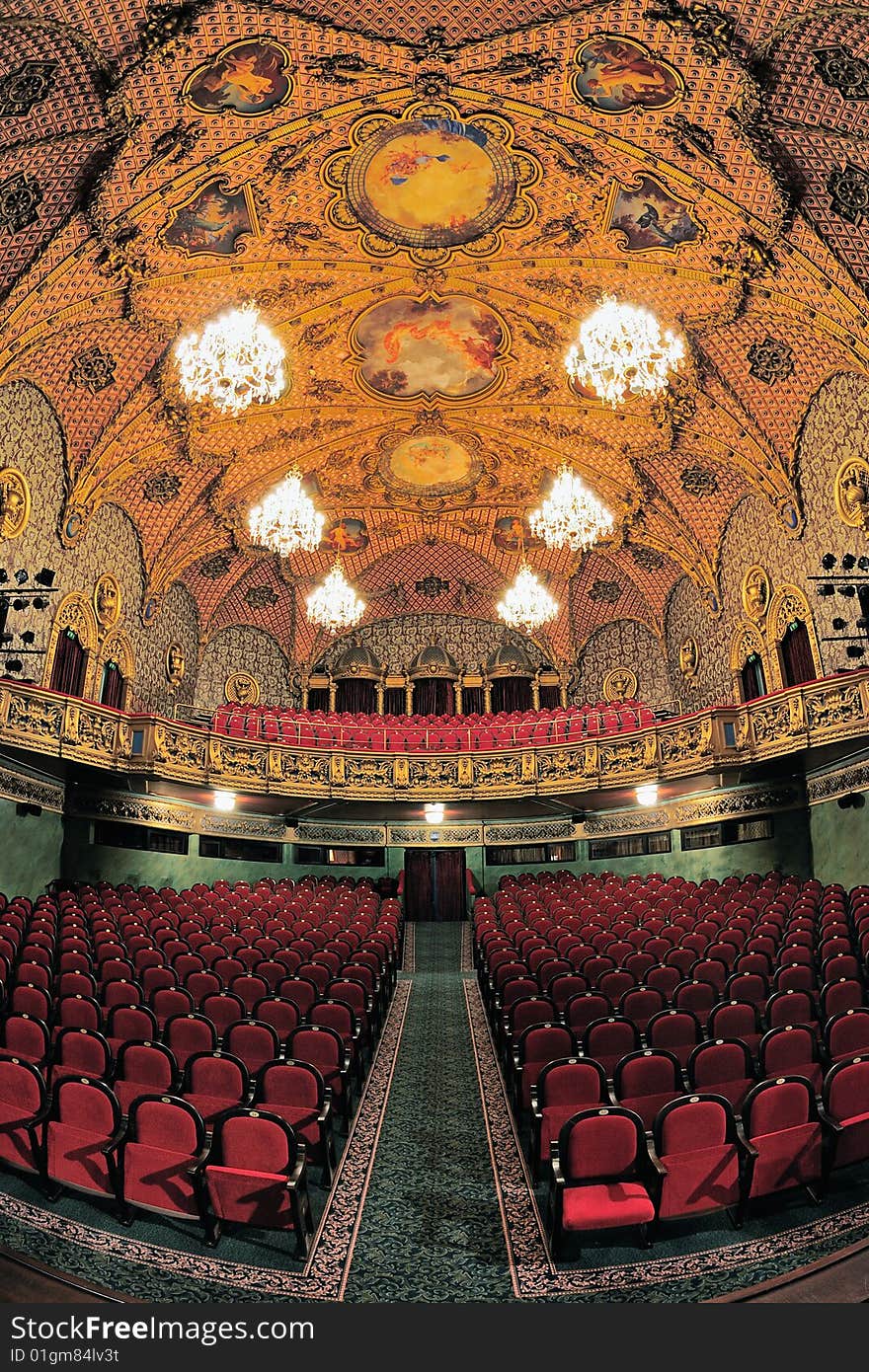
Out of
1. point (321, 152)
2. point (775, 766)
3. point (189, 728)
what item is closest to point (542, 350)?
point (321, 152)

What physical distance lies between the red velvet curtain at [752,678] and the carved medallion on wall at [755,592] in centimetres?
111

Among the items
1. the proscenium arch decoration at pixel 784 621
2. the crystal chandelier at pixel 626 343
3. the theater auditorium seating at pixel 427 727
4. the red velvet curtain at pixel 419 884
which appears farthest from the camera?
the red velvet curtain at pixel 419 884

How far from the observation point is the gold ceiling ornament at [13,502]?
1570 cm

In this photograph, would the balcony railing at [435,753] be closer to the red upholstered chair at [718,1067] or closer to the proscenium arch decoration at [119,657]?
the proscenium arch decoration at [119,657]

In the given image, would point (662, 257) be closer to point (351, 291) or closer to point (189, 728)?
point (351, 291)

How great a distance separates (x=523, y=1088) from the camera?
6605mm

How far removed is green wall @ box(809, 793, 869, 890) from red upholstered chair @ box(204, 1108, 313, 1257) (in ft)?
45.5

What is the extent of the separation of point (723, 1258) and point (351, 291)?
1710cm

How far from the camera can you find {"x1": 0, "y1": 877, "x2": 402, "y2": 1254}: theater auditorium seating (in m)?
4.88

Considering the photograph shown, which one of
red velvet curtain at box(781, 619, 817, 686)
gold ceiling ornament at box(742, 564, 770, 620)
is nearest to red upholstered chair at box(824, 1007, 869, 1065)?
red velvet curtain at box(781, 619, 817, 686)

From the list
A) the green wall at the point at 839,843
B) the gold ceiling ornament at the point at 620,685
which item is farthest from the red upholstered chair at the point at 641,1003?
the gold ceiling ornament at the point at 620,685

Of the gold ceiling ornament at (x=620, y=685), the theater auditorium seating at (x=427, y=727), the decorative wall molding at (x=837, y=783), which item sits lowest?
the decorative wall molding at (x=837, y=783)

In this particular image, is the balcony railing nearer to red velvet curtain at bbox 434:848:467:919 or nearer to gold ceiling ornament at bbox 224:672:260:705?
red velvet curtain at bbox 434:848:467:919

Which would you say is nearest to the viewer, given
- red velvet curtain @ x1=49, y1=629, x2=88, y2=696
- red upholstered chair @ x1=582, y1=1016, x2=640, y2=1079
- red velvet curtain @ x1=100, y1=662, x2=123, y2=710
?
red upholstered chair @ x1=582, y1=1016, x2=640, y2=1079
